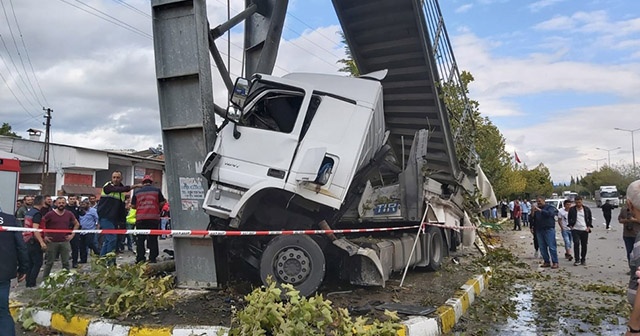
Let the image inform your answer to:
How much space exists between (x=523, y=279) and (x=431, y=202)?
2.57m

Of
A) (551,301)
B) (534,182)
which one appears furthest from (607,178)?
(551,301)

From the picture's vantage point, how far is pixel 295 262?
5.50m

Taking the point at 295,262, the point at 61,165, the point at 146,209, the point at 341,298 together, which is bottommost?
the point at 341,298

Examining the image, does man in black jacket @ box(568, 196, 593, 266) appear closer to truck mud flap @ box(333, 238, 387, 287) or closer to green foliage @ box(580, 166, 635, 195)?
truck mud flap @ box(333, 238, 387, 287)

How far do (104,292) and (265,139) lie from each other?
2.55m

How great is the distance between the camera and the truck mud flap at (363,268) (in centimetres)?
593

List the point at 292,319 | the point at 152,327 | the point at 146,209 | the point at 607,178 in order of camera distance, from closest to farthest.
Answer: the point at 292,319
the point at 152,327
the point at 146,209
the point at 607,178

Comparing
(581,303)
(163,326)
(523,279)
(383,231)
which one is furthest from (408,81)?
(163,326)

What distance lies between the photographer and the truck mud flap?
5932 mm

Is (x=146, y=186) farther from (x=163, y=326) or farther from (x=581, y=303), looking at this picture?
(x=581, y=303)

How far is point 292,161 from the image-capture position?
5.46 metres

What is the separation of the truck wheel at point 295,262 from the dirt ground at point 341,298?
19.5 inches

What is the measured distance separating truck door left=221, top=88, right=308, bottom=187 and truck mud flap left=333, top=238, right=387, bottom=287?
131 cm

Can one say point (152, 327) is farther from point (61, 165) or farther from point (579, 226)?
point (61, 165)
